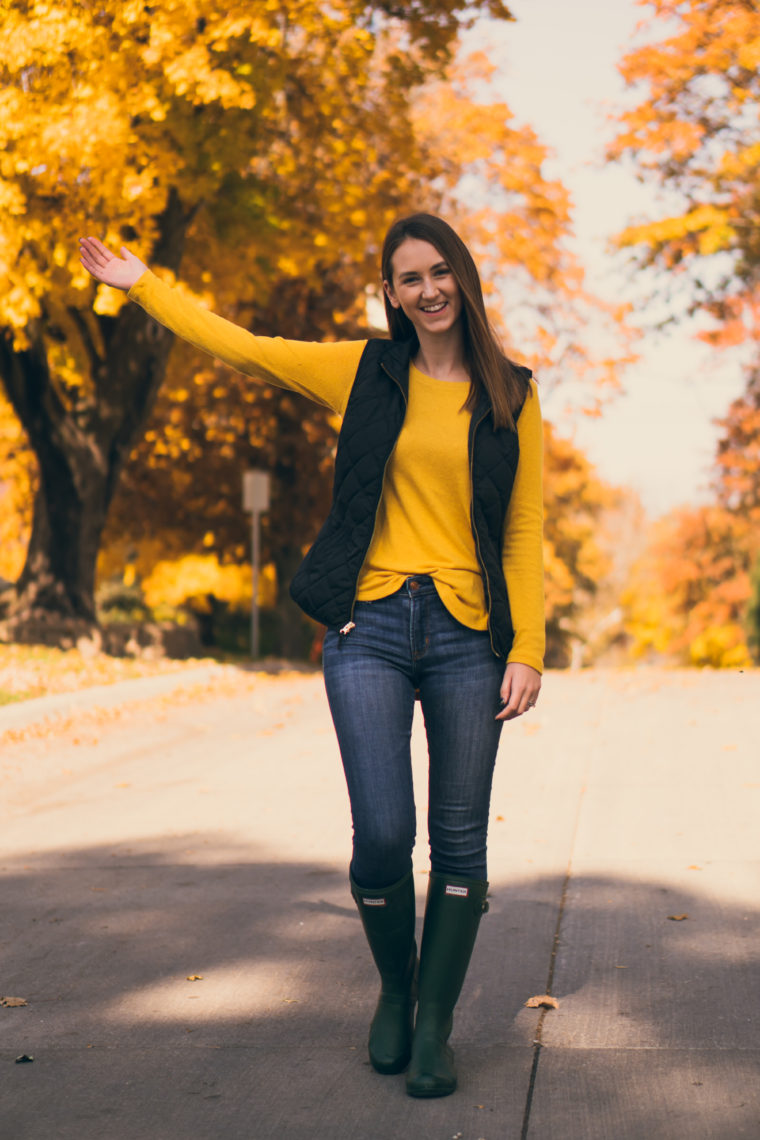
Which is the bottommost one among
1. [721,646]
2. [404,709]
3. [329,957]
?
[721,646]

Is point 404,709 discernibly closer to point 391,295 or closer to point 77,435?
point 391,295

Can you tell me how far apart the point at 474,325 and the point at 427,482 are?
0.40 meters

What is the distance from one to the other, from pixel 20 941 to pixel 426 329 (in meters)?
2.72

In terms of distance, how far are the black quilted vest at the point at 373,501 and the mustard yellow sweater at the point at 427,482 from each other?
0.13 ft

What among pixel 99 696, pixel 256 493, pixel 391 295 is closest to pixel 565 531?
pixel 256 493

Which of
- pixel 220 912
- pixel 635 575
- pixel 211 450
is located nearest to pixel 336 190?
pixel 211 450

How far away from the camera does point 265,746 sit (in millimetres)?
A: 10359

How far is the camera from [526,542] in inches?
140

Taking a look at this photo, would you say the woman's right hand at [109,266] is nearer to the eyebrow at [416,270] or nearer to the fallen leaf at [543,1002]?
the eyebrow at [416,270]

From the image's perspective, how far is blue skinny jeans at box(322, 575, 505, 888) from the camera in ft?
11.3

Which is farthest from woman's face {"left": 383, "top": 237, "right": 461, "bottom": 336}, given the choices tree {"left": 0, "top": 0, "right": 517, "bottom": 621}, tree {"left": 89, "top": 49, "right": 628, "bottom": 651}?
tree {"left": 89, "top": 49, "right": 628, "bottom": 651}

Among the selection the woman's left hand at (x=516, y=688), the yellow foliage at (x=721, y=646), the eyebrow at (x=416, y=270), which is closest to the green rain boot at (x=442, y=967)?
the woman's left hand at (x=516, y=688)

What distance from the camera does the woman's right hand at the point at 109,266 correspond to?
3674 millimetres

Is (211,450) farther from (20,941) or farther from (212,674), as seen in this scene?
(20,941)
